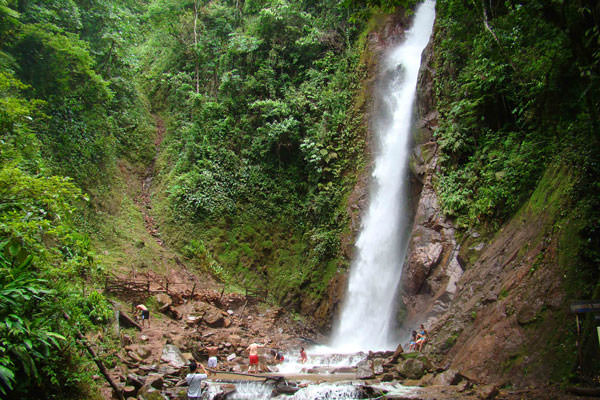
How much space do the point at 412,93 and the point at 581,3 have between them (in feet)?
39.2

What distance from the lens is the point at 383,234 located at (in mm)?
14695

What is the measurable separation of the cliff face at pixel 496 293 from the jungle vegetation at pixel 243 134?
553 millimetres

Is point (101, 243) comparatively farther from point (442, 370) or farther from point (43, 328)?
point (442, 370)

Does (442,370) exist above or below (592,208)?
below

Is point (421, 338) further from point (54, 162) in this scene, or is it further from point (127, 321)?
point (54, 162)

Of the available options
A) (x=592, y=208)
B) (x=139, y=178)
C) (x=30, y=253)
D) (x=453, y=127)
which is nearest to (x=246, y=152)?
(x=139, y=178)

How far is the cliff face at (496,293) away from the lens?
20.6 feet

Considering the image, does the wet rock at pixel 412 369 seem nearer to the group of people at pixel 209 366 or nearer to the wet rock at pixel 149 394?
the group of people at pixel 209 366

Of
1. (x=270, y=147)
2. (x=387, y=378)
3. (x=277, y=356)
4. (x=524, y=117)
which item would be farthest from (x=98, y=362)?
(x=270, y=147)

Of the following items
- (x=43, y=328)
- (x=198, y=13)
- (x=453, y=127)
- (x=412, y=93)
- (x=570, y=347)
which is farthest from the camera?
(x=198, y=13)

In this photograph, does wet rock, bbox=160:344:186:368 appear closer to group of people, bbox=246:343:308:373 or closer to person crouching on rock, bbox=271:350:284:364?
group of people, bbox=246:343:308:373

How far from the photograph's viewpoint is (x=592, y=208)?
6.30 m

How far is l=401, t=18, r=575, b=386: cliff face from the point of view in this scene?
20.6ft

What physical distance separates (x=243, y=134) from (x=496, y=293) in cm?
1546
